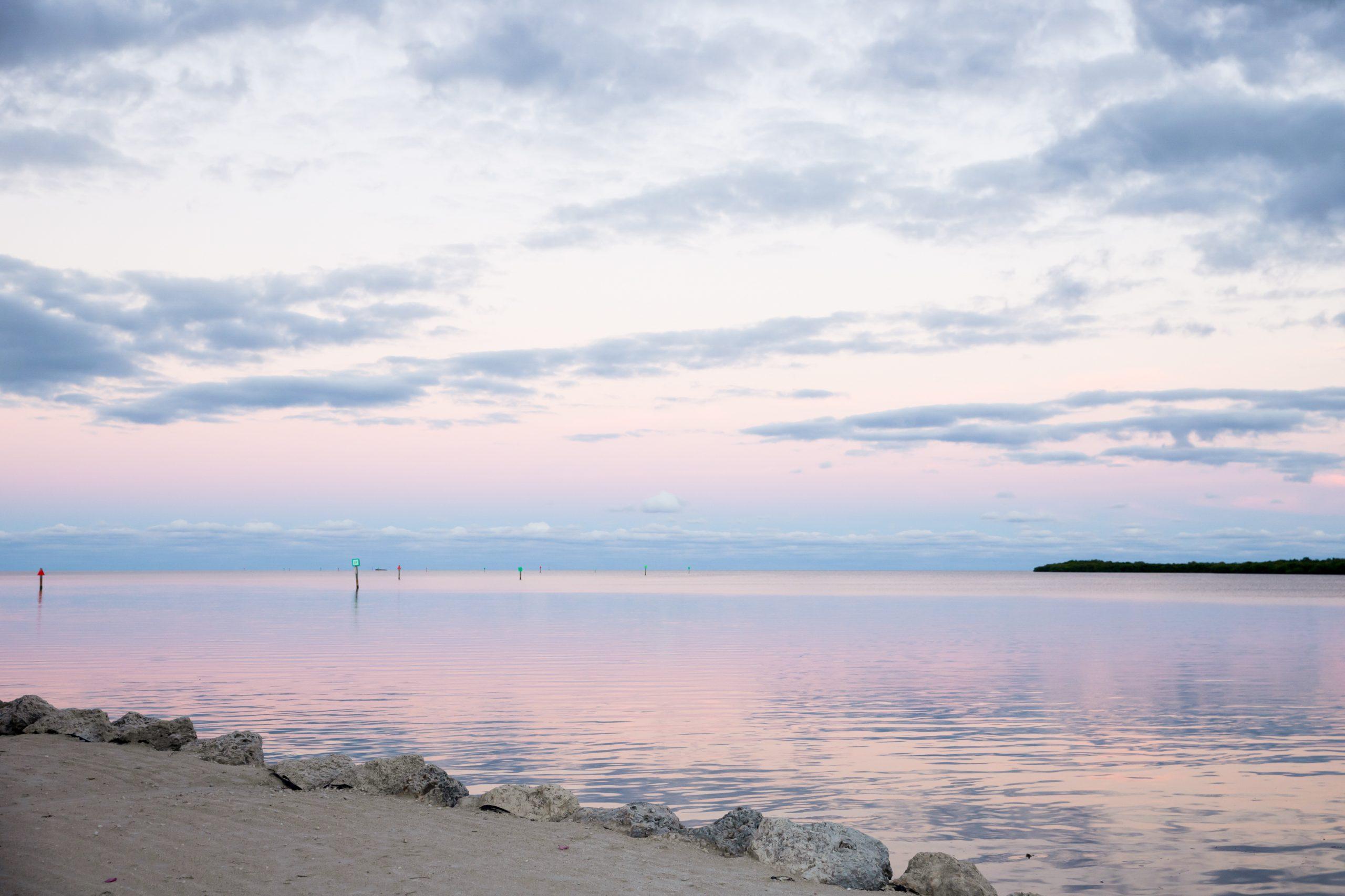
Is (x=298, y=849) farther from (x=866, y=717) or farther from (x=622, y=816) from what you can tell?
(x=866, y=717)

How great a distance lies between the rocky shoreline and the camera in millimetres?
11500

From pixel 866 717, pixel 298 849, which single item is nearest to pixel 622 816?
pixel 298 849

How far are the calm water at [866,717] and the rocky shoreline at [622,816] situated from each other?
1.75 meters

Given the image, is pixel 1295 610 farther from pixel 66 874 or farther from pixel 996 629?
pixel 66 874

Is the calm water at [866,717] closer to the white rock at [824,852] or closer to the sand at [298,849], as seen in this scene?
the white rock at [824,852]

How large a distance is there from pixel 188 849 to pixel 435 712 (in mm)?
14764

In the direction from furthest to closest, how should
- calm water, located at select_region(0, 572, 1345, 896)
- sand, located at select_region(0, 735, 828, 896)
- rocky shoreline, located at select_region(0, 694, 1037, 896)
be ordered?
calm water, located at select_region(0, 572, 1345, 896) → rocky shoreline, located at select_region(0, 694, 1037, 896) → sand, located at select_region(0, 735, 828, 896)

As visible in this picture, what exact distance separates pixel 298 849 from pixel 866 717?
16.4m

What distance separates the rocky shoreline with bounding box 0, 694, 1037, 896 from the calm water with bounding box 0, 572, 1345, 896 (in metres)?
1.75

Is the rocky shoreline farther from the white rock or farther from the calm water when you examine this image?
the calm water

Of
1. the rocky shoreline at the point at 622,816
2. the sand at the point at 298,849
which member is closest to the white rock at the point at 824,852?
the rocky shoreline at the point at 622,816

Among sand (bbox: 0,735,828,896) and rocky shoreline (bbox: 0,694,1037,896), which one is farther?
rocky shoreline (bbox: 0,694,1037,896)

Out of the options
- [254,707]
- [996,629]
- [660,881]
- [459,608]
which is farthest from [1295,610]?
[660,881]

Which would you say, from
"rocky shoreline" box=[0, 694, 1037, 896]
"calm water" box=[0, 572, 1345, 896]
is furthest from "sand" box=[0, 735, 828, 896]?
"calm water" box=[0, 572, 1345, 896]
